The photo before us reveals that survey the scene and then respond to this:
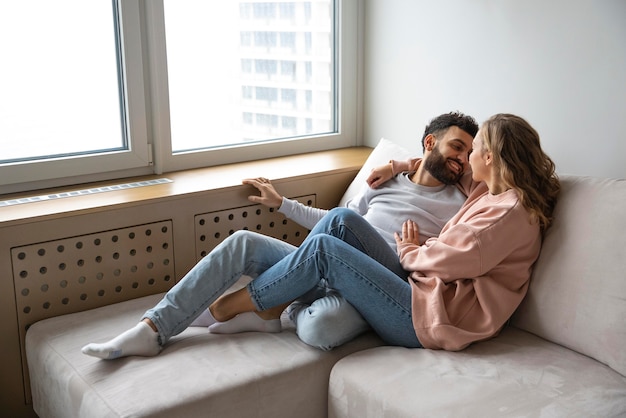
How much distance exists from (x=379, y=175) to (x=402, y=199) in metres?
0.13

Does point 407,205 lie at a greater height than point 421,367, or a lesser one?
greater

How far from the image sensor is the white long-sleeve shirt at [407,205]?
2424 mm

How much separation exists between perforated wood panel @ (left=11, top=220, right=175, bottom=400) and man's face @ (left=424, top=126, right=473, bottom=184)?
0.92m

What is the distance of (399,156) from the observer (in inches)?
108

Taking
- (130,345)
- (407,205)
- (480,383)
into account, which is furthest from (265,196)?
(480,383)

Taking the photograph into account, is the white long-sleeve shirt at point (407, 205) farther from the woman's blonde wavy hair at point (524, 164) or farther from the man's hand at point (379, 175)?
the woman's blonde wavy hair at point (524, 164)

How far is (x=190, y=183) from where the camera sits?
2.67 meters

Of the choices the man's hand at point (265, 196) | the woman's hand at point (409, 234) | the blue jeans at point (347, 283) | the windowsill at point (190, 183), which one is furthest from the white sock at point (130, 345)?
the woman's hand at point (409, 234)

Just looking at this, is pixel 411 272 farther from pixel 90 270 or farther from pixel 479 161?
pixel 90 270

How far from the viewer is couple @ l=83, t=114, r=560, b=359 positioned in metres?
2.07

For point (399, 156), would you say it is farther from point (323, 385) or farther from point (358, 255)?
point (323, 385)

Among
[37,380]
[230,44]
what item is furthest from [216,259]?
[230,44]

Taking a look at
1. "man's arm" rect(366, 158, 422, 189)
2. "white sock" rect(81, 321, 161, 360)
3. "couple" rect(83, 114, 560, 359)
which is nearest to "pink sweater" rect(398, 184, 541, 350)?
"couple" rect(83, 114, 560, 359)

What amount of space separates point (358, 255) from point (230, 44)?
1225 millimetres
